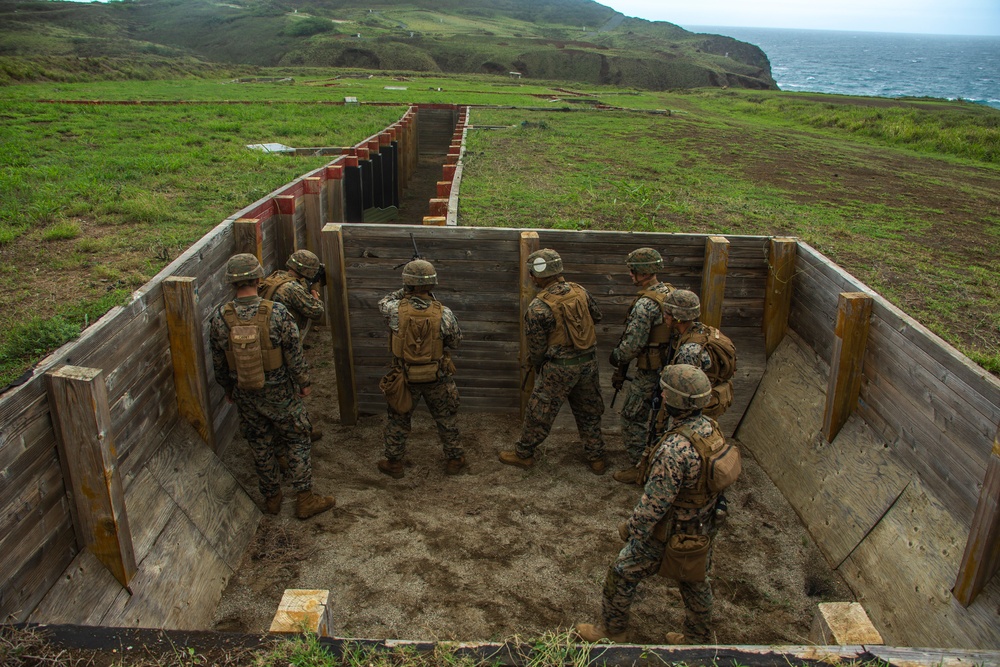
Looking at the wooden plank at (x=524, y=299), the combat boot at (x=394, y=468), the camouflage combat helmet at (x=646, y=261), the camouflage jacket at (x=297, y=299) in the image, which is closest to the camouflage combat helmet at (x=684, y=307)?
the camouflage combat helmet at (x=646, y=261)

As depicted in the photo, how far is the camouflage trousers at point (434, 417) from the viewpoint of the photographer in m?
6.25

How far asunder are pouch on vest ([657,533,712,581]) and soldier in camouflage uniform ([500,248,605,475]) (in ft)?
7.68

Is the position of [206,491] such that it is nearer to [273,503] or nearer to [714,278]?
[273,503]

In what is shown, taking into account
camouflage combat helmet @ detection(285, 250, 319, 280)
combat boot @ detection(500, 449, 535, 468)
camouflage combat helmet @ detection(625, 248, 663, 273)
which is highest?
camouflage combat helmet @ detection(625, 248, 663, 273)

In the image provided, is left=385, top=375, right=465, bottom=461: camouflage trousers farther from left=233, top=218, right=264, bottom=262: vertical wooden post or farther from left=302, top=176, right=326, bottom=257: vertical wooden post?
left=302, top=176, right=326, bottom=257: vertical wooden post

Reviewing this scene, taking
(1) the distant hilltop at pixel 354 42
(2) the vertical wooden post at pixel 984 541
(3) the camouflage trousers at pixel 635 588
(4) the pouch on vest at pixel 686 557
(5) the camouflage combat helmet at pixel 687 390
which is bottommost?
(3) the camouflage trousers at pixel 635 588

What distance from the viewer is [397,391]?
612 centimetres

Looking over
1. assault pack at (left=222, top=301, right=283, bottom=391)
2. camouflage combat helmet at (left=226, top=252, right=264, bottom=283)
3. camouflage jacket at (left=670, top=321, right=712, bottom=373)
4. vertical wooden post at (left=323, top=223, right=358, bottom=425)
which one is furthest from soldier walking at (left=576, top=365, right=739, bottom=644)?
vertical wooden post at (left=323, top=223, right=358, bottom=425)

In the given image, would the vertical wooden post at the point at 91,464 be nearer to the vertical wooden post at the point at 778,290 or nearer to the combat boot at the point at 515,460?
the combat boot at the point at 515,460

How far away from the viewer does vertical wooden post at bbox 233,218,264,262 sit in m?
6.81

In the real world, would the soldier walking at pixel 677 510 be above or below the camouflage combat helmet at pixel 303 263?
below

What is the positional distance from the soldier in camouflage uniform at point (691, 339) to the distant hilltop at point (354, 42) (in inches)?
1724

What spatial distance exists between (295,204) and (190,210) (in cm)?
125

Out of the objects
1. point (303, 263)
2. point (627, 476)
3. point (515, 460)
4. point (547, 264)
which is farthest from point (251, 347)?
point (627, 476)
